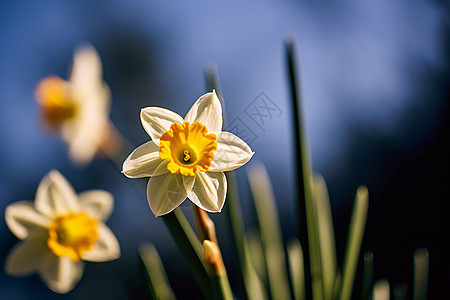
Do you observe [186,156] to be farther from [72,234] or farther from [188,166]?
[72,234]

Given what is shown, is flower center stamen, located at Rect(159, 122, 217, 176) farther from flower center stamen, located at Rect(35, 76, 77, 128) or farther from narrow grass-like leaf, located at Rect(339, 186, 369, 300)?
flower center stamen, located at Rect(35, 76, 77, 128)

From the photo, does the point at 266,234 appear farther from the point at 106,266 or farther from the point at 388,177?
the point at 106,266

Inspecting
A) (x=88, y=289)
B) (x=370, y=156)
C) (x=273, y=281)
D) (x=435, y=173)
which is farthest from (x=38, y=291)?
(x=273, y=281)

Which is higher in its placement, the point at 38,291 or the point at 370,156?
the point at 370,156

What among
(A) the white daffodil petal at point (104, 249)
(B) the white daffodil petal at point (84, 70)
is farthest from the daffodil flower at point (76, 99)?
(A) the white daffodil petal at point (104, 249)

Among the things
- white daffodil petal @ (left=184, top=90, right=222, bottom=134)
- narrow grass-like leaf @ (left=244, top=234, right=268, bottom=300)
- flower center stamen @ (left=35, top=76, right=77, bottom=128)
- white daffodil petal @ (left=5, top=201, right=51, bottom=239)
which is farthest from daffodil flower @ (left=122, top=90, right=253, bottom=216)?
flower center stamen @ (left=35, top=76, right=77, bottom=128)

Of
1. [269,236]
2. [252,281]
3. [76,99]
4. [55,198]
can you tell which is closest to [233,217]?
[252,281]
